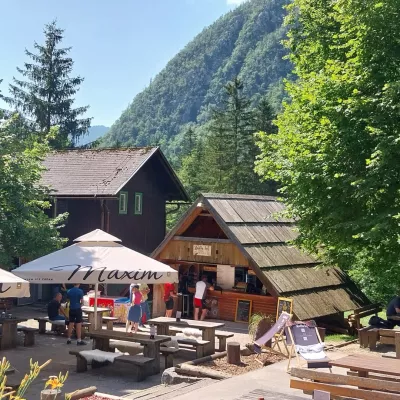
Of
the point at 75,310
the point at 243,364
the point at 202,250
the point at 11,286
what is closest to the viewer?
the point at 11,286

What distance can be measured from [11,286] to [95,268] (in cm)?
244

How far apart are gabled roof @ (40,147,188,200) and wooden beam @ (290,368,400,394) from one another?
702 inches

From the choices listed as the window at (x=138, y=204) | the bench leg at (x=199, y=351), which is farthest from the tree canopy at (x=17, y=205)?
the window at (x=138, y=204)

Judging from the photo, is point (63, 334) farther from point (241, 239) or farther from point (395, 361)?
point (395, 361)

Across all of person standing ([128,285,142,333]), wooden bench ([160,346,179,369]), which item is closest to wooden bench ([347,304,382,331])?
person standing ([128,285,142,333])

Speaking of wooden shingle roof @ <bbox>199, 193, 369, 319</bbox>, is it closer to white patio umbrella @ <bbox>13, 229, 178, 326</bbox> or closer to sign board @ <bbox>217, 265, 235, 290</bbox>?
sign board @ <bbox>217, 265, 235, 290</bbox>

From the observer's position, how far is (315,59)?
1745cm

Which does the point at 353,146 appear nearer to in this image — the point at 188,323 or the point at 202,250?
the point at 188,323

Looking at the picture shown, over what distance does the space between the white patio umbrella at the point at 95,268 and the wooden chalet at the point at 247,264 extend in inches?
221

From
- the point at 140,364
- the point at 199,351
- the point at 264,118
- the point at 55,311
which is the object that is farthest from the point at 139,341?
the point at 264,118

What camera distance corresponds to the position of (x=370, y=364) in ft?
29.5

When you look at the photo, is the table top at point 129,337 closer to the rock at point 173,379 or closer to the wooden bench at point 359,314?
the rock at point 173,379

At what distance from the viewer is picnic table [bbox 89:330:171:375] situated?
39.2 feet

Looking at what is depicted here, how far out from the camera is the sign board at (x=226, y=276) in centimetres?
2029
